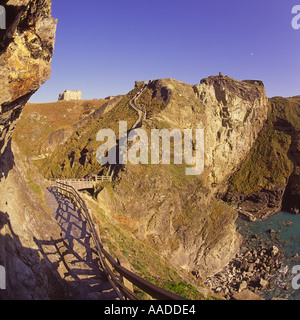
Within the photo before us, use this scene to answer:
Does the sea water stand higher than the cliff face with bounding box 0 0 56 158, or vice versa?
the cliff face with bounding box 0 0 56 158

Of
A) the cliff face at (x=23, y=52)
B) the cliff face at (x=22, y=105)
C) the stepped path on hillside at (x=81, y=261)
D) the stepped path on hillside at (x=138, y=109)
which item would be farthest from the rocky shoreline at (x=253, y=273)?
the cliff face at (x=23, y=52)

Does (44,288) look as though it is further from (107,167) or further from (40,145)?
(40,145)

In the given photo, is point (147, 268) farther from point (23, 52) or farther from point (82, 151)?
point (82, 151)

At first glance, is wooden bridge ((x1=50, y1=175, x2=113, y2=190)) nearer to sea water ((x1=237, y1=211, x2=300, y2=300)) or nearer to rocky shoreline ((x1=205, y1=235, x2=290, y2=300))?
rocky shoreline ((x1=205, y1=235, x2=290, y2=300))

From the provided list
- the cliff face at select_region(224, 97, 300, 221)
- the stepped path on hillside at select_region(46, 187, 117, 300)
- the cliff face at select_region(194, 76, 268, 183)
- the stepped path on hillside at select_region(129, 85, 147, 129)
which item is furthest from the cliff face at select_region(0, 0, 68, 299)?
the cliff face at select_region(224, 97, 300, 221)

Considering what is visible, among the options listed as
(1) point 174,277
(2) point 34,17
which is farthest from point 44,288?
(1) point 174,277

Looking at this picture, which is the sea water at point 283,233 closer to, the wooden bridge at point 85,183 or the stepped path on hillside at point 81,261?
the wooden bridge at point 85,183
